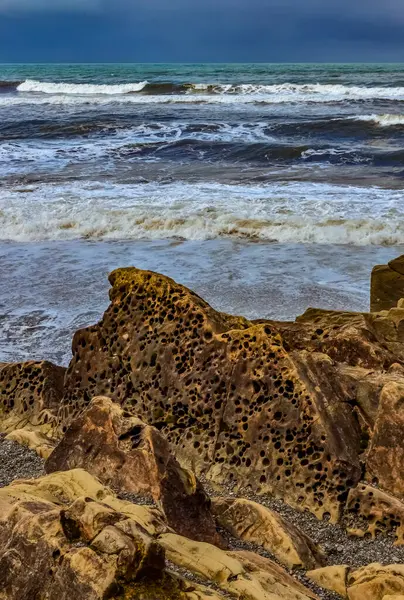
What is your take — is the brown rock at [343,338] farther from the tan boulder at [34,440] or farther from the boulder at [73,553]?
the boulder at [73,553]

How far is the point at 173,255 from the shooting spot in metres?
9.04

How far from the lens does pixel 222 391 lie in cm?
383

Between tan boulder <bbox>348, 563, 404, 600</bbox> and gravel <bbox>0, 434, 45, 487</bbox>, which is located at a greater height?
tan boulder <bbox>348, 563, 404, 600</bbox>

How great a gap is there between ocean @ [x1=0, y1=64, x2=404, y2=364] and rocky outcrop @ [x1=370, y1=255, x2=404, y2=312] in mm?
871

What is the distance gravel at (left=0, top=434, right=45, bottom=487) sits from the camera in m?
3.55

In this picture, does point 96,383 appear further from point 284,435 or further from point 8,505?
point 8,505

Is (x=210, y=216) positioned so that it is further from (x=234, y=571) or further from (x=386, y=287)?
(x=234, y=571)

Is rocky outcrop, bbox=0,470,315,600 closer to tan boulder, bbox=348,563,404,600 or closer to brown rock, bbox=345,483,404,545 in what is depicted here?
tan boulder, bbox=348,563,404,600

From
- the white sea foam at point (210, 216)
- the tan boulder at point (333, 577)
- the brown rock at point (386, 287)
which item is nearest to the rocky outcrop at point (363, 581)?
the tan boulder at point (333, 577)

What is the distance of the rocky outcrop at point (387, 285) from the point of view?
236 inches

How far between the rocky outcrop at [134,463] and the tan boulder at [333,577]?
17.6 inches

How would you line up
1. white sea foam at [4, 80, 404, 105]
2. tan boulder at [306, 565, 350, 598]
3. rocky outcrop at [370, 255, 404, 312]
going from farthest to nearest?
white sea foam at [4, 80, 404, 105], rocky outcrop at [370, 255, 404, 312], tan boulder at [306, 565, 350, 598]

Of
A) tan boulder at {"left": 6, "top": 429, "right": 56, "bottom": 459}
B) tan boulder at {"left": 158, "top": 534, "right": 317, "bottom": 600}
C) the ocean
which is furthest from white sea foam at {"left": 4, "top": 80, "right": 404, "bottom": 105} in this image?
tan boulder at {"left": 158, "top": 534, "right": 317, "bottom": 600}

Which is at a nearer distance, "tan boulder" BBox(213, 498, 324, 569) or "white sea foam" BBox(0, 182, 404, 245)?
"tan boulder" BBox(213, 498, 324, 569)
